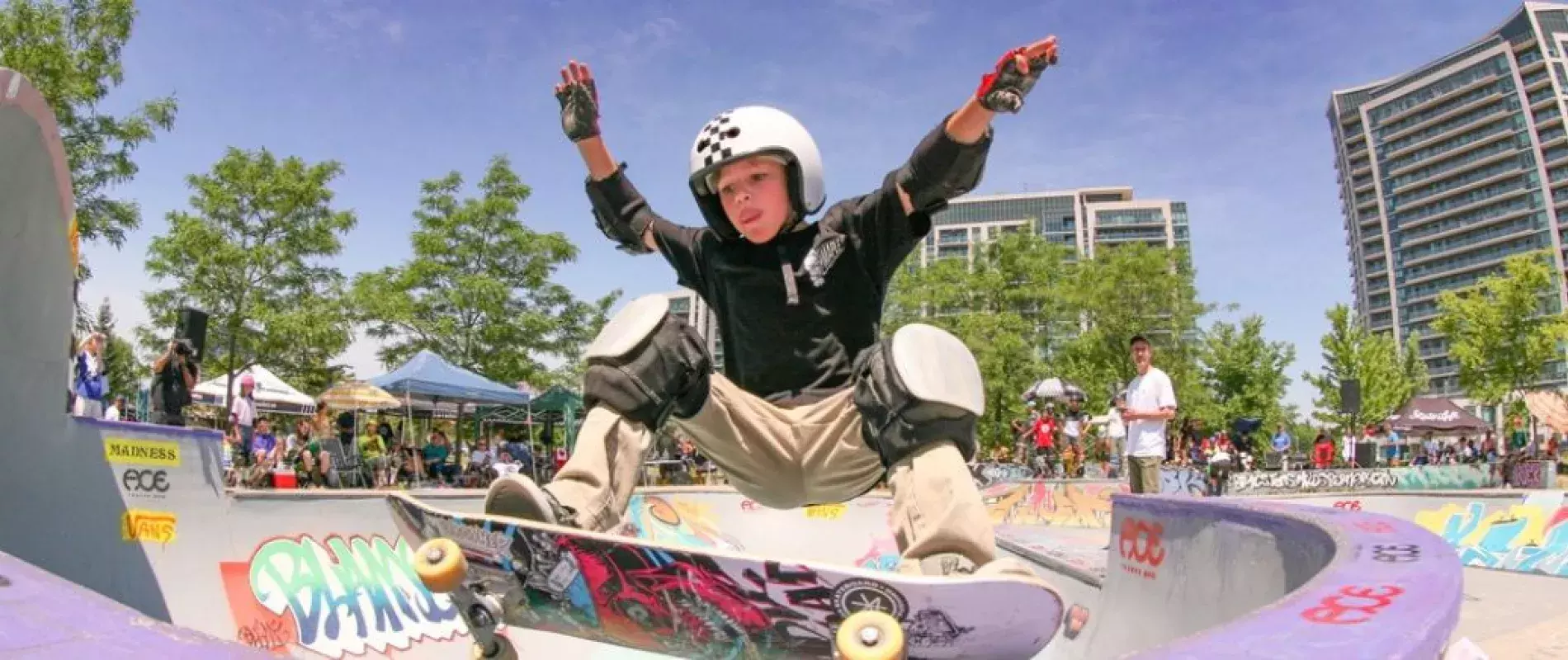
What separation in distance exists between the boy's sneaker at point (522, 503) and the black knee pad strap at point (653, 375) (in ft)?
1.37

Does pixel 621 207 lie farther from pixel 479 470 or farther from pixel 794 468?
pixel 479 470

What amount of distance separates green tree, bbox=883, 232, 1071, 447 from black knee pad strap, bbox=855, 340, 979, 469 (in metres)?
28.9

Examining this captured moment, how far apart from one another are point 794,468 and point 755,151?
3.54 feet

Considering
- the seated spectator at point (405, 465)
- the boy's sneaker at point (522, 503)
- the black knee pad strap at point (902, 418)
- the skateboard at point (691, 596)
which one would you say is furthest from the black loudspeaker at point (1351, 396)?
the boy's sneaker at point (522, 503)

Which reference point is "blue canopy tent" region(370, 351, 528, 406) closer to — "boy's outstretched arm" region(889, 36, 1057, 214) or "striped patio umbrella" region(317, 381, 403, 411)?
"striped patio umbrella" region(317, 381, 403, 411)

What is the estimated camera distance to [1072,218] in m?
133

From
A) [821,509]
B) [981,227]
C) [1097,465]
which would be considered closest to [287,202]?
[821,509]

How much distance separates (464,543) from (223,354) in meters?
24.6

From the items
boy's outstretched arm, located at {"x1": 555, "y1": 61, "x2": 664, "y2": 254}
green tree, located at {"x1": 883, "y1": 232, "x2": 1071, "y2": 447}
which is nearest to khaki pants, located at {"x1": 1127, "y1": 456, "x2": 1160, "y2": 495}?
boy's outstretched arm, located at {"x1": 555, "y1": 61, "x2": 664, "y2": 254}

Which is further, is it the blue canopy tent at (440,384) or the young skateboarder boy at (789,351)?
the blue canopy tent at (440,384)

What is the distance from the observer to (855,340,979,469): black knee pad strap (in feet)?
7.97

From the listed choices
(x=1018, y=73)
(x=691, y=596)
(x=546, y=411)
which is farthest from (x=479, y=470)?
(x=1018, y=73)

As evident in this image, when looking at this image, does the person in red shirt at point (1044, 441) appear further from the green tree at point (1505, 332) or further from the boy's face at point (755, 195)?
the green tree at point (1505, 332)

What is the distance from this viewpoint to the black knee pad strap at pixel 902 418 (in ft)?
7.97
